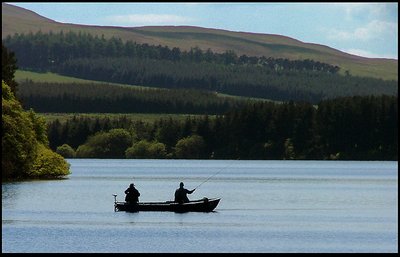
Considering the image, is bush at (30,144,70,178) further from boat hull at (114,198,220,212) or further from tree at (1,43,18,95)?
boat hull at (114,198,220,212)

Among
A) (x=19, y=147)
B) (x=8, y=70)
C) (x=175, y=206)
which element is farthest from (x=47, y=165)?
(x=175, y=206)

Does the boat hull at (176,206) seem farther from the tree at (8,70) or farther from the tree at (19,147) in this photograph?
the tree at (8,70)

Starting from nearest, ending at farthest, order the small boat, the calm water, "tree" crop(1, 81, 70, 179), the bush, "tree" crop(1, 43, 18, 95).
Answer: the calm water
the small boat
"tree" crop(1, 81, 70, 179)
the bush
"tree" crop(1, 43, 18, 95)

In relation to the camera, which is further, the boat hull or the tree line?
the tree line

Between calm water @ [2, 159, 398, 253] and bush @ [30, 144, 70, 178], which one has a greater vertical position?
calm water @ [2, 159, 398, 253]

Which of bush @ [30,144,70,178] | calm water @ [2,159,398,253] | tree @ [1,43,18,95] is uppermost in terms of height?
tree @ [1,43,18,95]

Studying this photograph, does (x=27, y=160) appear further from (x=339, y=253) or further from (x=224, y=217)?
(x=339, y=253)

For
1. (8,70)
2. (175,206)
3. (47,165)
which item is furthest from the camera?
(8,70)

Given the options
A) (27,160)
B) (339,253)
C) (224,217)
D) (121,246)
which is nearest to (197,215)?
(224,217)

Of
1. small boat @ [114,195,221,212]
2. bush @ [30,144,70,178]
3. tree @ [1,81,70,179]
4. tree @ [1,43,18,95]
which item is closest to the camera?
small boat @ [114,195,221,212]

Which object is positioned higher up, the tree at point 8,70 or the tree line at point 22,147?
the tree at point 8,70

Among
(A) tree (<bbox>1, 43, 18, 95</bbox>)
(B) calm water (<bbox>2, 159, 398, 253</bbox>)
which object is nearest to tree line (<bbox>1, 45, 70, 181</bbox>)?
(B) calm water (<bbox>2, 159, 398, 253</bbox>)

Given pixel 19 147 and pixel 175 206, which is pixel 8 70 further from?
pixel 175 206

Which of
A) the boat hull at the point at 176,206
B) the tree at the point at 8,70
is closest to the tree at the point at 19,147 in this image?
the tree at the point at 8,70
